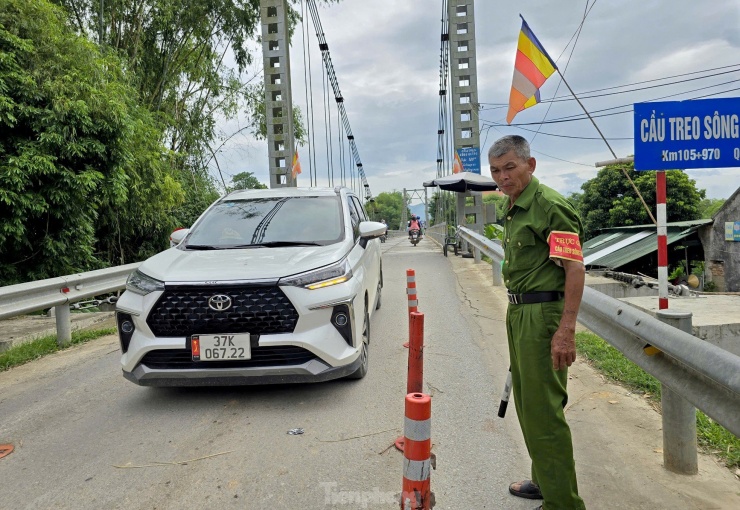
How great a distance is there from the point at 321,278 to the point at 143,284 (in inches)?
51.6

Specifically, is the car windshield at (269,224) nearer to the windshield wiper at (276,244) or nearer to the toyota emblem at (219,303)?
the windshield wiper at (276,244)

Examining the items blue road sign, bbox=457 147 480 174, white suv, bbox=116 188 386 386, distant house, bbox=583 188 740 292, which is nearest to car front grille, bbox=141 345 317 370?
white suv, bbox=116 188 386 386

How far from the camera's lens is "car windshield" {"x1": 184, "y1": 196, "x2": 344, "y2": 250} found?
14.4ft

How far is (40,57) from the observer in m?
8.51

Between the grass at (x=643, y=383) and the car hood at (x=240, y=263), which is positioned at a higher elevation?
the car hood at (x=240, y=263)

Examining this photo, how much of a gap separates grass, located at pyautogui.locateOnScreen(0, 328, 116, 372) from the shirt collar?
208 inches

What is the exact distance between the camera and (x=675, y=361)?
2.15m

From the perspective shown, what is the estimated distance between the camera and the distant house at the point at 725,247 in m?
15.2

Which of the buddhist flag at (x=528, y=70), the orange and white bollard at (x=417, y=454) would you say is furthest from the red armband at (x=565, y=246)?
the buddhist flag at (x=528, y=70)

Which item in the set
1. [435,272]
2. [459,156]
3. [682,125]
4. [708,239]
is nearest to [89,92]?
[435,272]

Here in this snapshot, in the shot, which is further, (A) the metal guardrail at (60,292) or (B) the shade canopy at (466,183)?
(B) the shade canopy at (466,183)

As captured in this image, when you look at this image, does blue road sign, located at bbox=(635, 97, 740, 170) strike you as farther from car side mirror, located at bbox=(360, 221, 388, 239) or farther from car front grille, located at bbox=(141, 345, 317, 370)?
car front grille, located at bbox=(141, 345, 317, 370)

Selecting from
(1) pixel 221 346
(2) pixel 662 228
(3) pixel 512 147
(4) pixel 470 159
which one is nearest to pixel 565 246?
(3) pixel 512 147

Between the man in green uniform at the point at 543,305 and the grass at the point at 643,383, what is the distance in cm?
94
